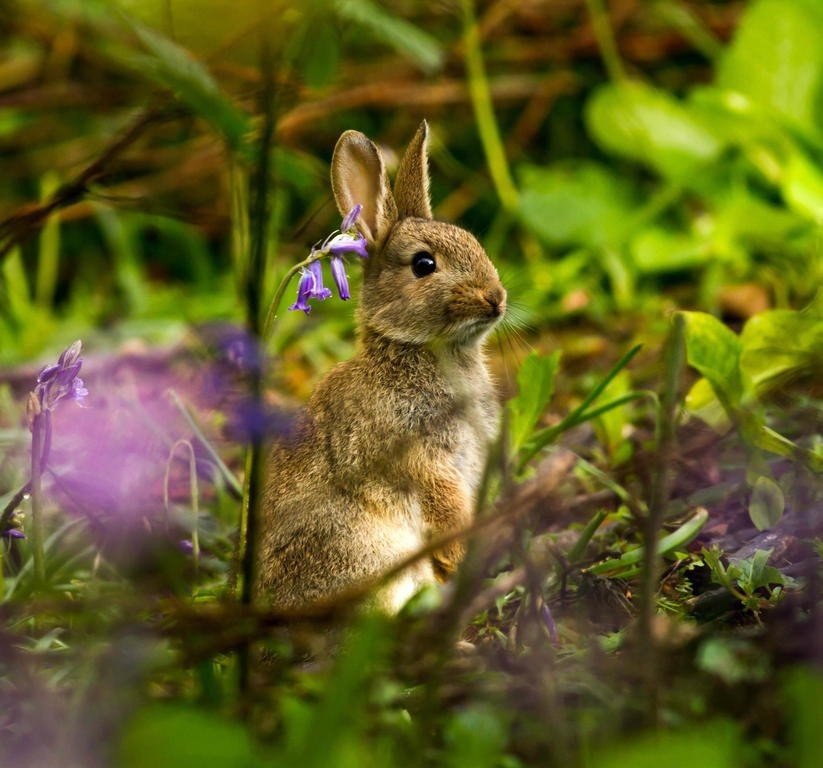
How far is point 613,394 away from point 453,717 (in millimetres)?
1992

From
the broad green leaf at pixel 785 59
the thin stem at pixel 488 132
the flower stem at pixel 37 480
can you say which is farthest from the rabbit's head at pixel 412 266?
the broad green leaf at pixel 785 59

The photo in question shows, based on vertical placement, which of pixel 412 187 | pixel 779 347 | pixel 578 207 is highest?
pixel 412 187

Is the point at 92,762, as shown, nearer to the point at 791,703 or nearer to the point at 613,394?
the point at 791,703

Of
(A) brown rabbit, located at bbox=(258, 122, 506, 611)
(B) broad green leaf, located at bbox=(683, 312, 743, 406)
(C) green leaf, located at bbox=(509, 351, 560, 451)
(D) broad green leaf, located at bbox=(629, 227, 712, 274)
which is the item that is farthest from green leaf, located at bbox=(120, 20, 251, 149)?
(D) broad green leaf, located at bbox=(629, 227, 712, 274)

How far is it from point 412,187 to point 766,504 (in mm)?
1414

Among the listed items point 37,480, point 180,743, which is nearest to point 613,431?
point 37,480

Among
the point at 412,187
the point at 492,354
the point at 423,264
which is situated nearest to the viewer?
the point at 423,264

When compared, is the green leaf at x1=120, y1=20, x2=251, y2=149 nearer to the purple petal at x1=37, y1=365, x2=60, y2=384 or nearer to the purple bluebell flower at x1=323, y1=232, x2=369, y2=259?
the purple bluebell flower at x1=323, y1=232, x2=369, y2=259

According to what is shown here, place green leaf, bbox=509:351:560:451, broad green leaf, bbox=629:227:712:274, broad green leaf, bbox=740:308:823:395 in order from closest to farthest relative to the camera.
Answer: green leaf, bbox=509:351:560:451
broad green leaf, bbox=740:308:823:395
broad green leaf, bbox=629:227:712:274

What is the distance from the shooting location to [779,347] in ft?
11.4

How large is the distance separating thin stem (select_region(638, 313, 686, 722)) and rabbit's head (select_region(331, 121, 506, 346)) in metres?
1.38

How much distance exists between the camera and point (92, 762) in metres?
1.74

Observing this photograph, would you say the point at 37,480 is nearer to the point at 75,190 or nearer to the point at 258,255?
the point at 258,255

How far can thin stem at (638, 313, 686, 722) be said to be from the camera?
184cm
